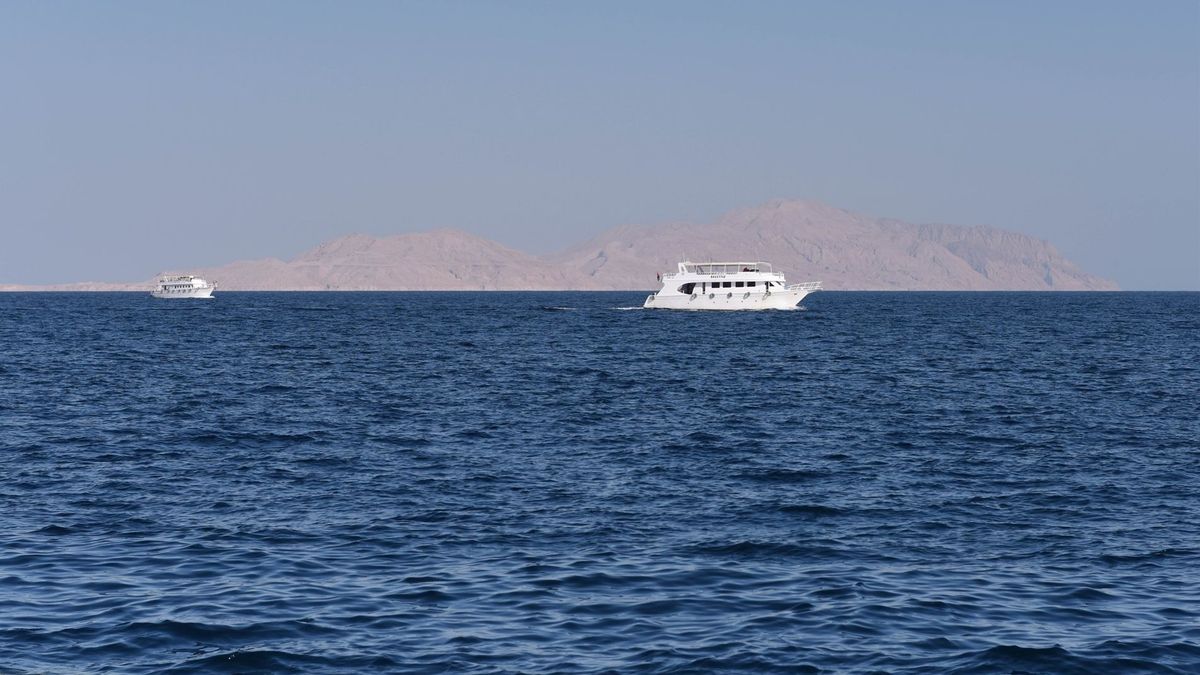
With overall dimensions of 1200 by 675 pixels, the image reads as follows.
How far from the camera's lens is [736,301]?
15062 cm

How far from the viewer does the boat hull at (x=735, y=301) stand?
15038 centimetres

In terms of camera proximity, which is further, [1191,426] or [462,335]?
[462,335]

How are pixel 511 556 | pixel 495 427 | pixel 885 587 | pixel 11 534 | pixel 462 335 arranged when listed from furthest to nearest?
1. pixel 462 335
2. pixel 495 427
3. pixel 11 534
4. pixel 511 556
5. pixel 885 587

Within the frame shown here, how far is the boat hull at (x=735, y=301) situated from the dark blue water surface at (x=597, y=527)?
92.6 metres

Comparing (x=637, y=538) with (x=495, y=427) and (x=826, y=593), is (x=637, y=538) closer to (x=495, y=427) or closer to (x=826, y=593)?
(x=826, y=593)

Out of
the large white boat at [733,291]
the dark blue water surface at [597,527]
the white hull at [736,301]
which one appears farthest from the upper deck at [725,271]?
the dark blue water surface at [597,527]

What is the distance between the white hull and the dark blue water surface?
304 feet

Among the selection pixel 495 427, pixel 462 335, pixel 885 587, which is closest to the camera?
pixel 885 587

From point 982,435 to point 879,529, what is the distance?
1650 centimetres

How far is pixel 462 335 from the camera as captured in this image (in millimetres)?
108500

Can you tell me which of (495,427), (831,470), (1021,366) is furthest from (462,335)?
(831,470)

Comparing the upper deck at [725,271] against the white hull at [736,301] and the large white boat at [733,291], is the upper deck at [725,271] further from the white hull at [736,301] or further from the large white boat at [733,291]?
the white hull at [736,301]

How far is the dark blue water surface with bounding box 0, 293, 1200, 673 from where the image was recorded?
17688 millimetres

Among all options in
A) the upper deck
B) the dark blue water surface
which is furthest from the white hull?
the dark blue water surface
